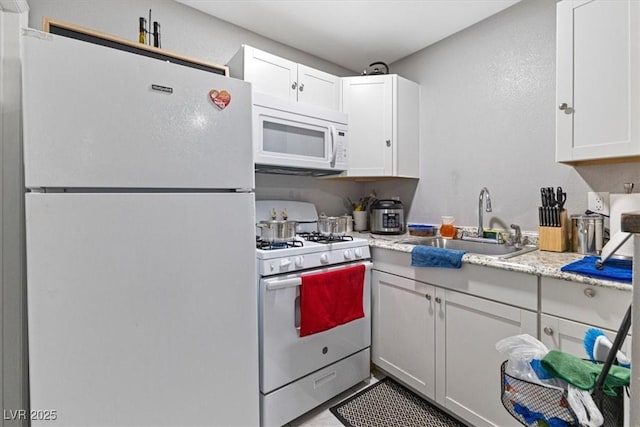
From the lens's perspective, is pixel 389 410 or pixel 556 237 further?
pixel 389 410

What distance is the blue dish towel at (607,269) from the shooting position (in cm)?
107

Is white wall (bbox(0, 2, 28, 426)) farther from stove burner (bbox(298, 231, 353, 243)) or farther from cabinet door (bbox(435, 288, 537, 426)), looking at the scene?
cabinet door (bbox(435, 288, 537, 426))

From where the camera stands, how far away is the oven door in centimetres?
154

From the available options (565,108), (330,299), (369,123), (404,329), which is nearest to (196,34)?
(369,123)

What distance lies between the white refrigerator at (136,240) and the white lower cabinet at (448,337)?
3.03 feet

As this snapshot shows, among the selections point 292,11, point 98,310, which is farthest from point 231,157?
point 292,11

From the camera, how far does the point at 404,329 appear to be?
6.03ft

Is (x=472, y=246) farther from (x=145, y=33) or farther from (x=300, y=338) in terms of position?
(x=145, y=33)

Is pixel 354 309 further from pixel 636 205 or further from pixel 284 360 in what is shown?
pixel 636 205

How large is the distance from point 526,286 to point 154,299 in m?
1.54

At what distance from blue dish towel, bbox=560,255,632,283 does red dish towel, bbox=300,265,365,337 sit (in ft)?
3.34

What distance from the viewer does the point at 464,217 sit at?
224 cm

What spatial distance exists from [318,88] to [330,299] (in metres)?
1.50

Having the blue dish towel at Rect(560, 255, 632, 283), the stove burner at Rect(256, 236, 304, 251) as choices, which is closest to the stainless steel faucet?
the blue dish towel at Rect(560, 255, 632, 283)
